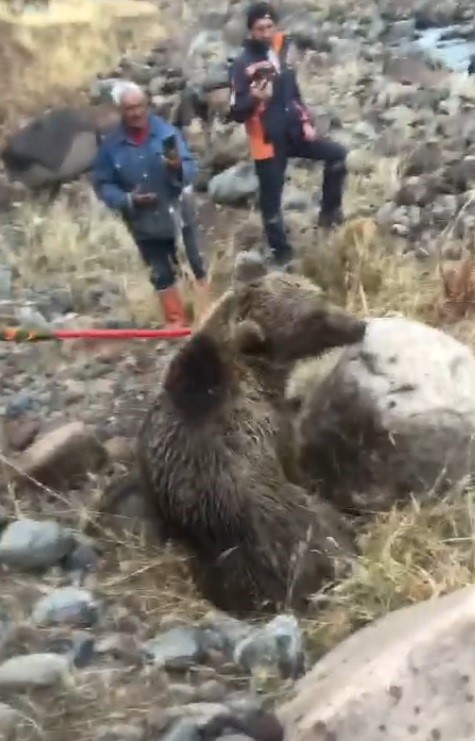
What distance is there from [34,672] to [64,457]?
1355 mm

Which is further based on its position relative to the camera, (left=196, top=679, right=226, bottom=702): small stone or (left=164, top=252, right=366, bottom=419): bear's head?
(left=164, top=252, right=366, bottom=419): bear's head

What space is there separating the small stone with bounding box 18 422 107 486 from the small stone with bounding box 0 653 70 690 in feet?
4.00

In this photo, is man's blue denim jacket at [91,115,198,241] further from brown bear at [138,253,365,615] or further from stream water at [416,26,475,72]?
stream water at [416,26,475,72]

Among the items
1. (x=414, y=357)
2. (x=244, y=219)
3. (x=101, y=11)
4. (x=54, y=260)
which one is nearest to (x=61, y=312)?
(x=54, y=260)

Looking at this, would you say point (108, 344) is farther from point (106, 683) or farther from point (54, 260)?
point (106, 683)

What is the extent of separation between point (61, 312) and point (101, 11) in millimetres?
6627

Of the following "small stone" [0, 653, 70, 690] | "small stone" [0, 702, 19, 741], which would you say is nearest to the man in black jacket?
"small stone" [0, 653, 70, 690]

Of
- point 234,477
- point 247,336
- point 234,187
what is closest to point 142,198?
point 247,336

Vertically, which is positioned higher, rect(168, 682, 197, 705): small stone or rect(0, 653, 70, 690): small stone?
rect(0, 653, 70, 690): small stone

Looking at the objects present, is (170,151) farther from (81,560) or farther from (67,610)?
(67,610)

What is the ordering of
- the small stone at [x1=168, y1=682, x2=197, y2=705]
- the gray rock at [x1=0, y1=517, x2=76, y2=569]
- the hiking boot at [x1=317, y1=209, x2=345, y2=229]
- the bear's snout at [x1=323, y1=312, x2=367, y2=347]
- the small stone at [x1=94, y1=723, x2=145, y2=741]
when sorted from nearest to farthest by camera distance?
the small stone at [x1=94, y1=723, x2=145, y2=741]
the small stone at [x1=168, y1=682, x2=197, y2=705]
the gray rock at [x1=0, y1=517, x2=76, y2=569]
the bear's snout at [x1=323, y1=312, x2=367, y2=347]
the hiking boot at [x1=317, y1=209, x2=345, y2=229]

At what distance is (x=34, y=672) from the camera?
3.68 metres

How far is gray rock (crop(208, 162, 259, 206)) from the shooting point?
7.95 m

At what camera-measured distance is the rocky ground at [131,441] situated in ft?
12.0
